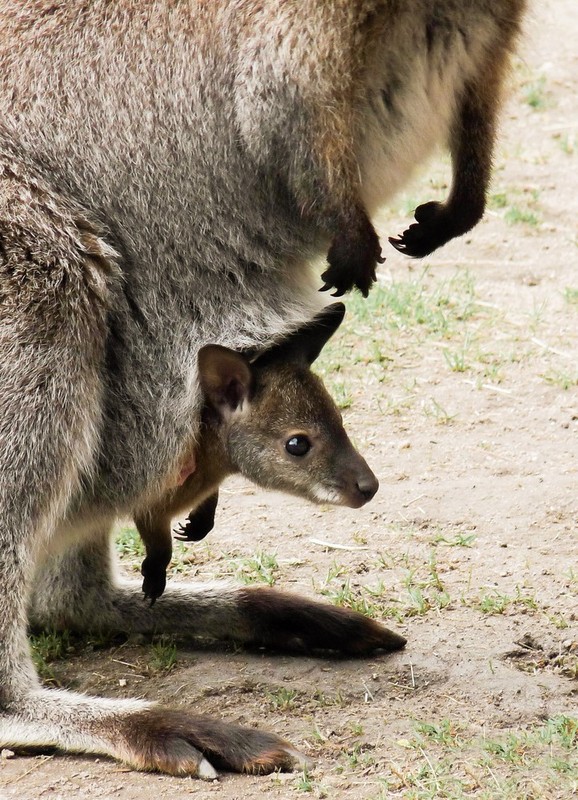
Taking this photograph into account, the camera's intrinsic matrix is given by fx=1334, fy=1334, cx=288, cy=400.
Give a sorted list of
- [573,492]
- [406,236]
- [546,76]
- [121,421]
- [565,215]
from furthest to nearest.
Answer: [546,76], [565,215], [573,492], [406,236], [121,421]

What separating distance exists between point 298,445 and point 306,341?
323 millimetres

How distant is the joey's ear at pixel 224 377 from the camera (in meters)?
3.74

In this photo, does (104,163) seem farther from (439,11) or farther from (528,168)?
(528,168)

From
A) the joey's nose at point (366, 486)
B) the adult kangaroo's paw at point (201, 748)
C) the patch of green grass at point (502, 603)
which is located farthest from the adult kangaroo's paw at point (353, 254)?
the adult kangaroo's paw at point (201, 748)

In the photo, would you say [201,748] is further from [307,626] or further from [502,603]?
[502,603]

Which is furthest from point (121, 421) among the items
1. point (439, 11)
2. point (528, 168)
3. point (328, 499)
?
point (528, 168)

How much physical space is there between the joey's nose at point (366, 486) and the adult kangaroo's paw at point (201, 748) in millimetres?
751

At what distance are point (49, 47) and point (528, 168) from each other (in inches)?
181

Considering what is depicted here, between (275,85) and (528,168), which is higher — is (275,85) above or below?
above

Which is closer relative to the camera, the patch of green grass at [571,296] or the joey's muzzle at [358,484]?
the joey's muzzle at [358,484]

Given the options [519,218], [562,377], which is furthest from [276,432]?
[519,218]

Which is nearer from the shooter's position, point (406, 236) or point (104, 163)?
point (104, 163)

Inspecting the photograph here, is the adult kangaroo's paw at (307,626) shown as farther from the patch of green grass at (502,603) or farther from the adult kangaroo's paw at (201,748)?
the adult kangaroo's paw at (201,748)

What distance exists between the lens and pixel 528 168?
7.78m
